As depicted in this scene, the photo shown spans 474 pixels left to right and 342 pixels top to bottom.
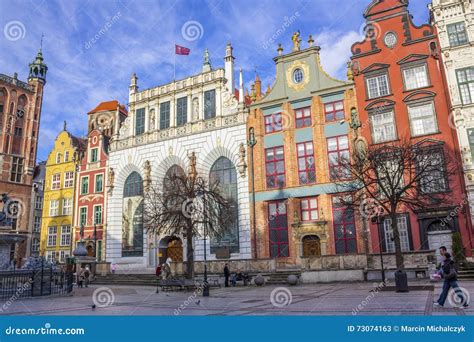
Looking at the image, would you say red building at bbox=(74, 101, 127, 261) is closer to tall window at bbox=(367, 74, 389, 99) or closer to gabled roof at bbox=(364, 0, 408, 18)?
tall window at bbox=(367, 74, 389, 99)

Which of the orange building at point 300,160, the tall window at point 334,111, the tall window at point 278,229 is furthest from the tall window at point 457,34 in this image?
Answer: the tall window at point 278,229

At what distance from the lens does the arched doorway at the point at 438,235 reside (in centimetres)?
2583

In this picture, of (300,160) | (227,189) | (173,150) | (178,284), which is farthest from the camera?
(173,150)

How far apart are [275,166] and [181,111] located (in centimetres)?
1184

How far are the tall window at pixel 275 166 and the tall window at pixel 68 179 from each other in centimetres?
2438

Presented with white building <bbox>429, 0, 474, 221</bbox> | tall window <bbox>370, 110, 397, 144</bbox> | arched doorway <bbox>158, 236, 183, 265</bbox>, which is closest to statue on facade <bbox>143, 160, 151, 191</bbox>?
arched doorway <bbox>158, 236, 183, 265</bbox>

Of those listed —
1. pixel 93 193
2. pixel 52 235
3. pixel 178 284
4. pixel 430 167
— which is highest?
pixel 93 193

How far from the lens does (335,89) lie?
3153cm

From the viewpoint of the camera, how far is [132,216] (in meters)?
39.1

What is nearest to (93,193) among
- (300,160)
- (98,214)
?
(98,214)

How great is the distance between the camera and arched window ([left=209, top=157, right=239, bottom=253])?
33094 mm

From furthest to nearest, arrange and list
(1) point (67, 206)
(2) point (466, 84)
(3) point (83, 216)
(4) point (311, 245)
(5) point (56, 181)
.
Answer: (5) point (56, 181), (1) point (67, 206), (3) point (83, 216), (4) point (311, 245), (2) point (466, 84)

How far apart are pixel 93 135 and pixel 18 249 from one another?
17.0m

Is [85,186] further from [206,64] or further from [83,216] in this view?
[206,64]
